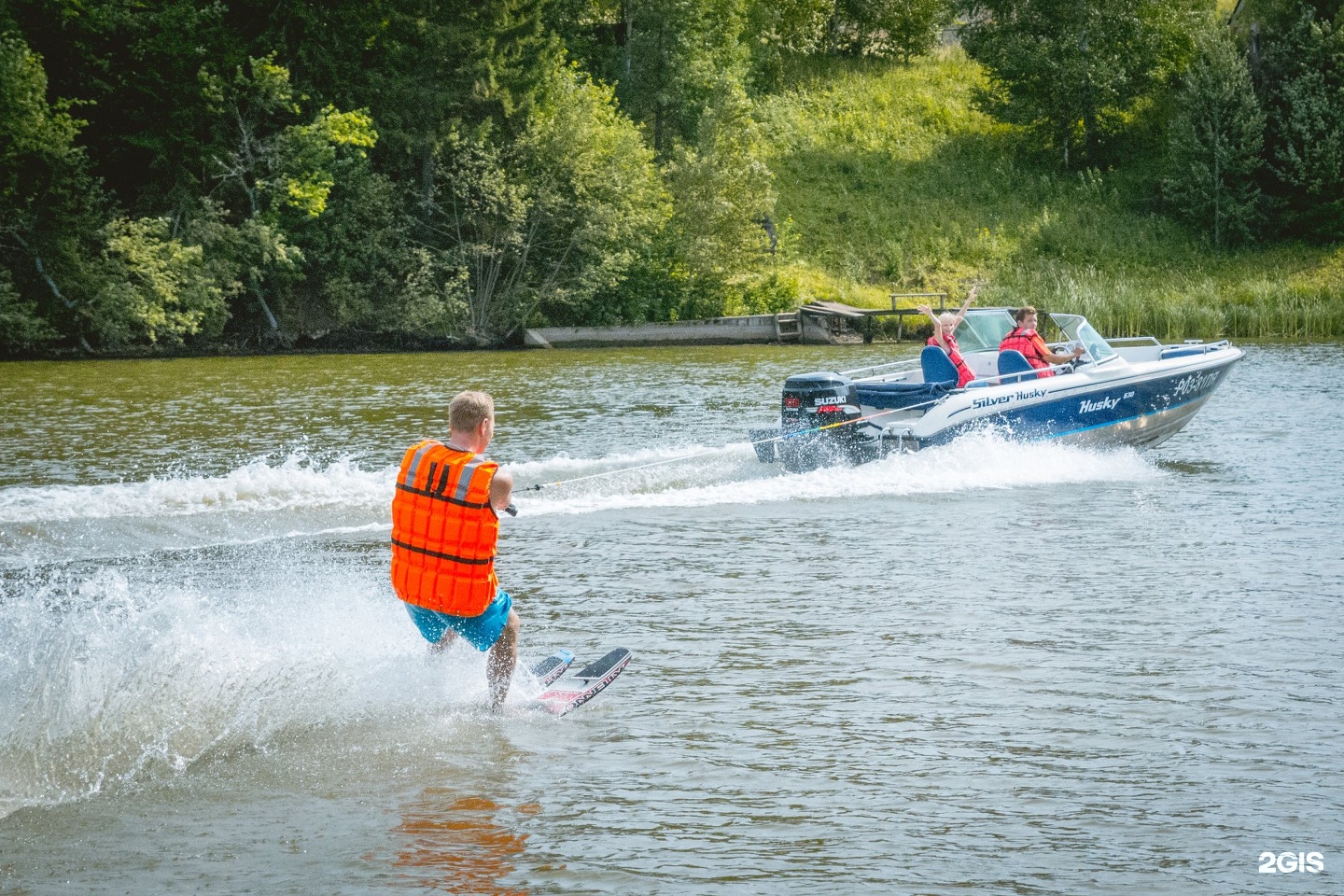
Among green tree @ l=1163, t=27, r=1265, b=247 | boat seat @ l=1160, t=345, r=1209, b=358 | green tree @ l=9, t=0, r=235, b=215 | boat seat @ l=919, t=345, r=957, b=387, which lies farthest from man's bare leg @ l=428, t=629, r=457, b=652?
green tree @ l=1163, t=27, r=1265, b=247

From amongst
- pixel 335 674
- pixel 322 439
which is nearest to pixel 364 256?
pixel 322 439

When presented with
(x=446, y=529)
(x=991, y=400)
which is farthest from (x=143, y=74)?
(x=446, y=529)

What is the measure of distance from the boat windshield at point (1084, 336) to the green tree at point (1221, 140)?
38.0 metres

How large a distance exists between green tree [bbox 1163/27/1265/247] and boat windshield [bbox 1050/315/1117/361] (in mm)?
37966

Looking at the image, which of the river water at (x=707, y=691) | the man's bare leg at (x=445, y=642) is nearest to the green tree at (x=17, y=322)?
the river water at (x=707, y=691)

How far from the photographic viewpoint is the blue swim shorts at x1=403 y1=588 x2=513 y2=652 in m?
6.79

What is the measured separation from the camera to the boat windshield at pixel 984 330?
55.7 ft

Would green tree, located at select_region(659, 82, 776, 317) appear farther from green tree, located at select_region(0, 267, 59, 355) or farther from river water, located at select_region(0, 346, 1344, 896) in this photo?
river water, located at select_region(0, 346, 1344, 896)

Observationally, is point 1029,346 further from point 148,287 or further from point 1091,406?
point 148,287

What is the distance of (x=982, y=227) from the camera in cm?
5275

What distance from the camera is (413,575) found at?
6719mm

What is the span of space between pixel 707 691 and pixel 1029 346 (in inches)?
370

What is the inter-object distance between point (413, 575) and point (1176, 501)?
31.1 ft

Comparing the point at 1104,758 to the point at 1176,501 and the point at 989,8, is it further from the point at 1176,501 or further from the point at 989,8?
the point at 989,8
